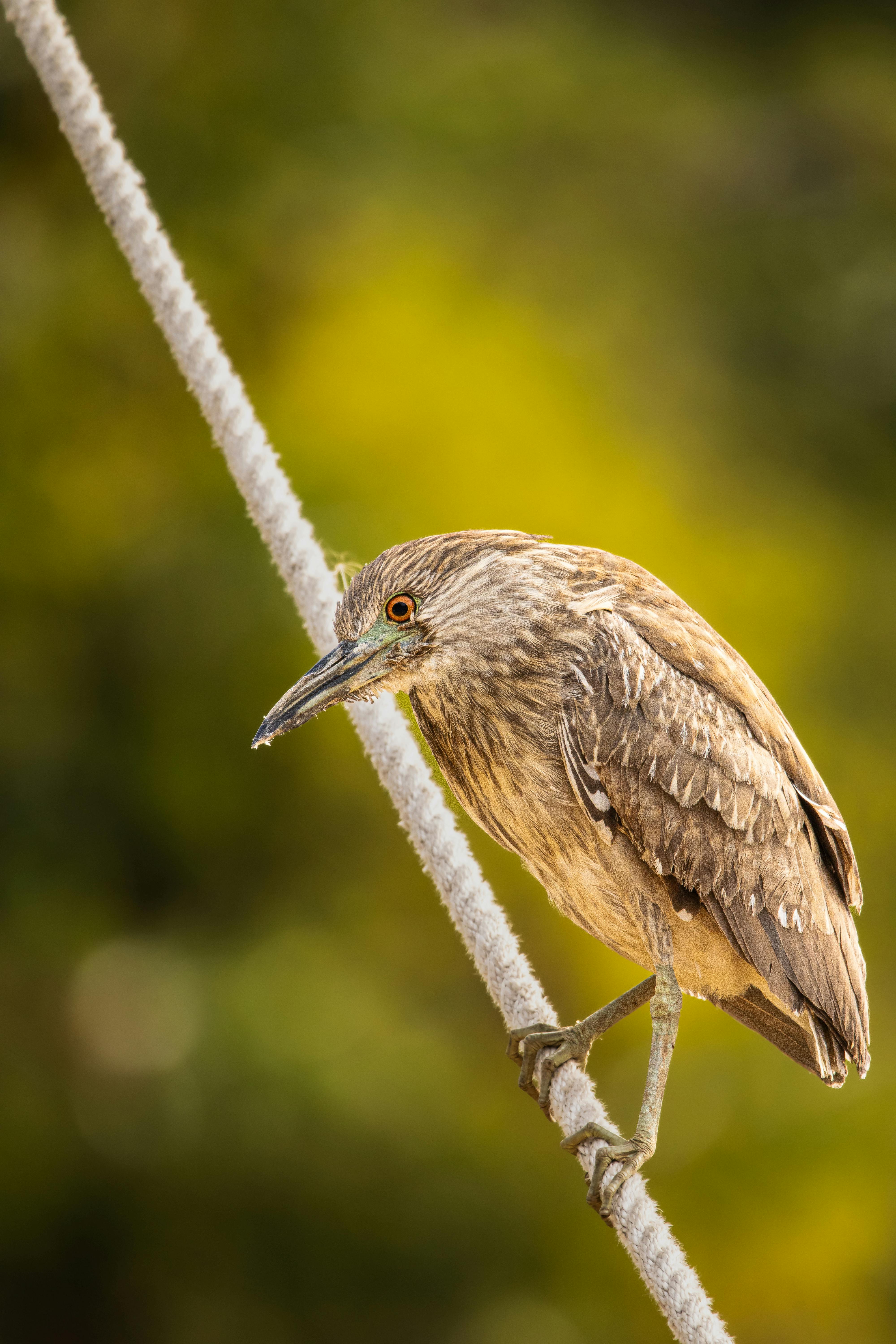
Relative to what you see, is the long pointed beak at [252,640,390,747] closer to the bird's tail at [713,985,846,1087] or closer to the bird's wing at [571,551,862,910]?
the bird's wing at [571,551,862,910]

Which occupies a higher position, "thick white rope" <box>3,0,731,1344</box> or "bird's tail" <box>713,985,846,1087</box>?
"thick white rope" <box>3,0,731,1344</box>

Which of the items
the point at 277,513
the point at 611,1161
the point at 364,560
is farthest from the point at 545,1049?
the point at 364,560

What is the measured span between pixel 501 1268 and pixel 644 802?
9.58 ft

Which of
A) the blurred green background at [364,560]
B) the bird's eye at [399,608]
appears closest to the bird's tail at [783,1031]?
the bird's eye at [399,608]

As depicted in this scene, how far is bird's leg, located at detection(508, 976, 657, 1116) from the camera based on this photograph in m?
1.79

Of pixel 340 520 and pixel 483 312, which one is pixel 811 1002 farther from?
pixel 483 312

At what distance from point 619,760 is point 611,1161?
1.76 feet

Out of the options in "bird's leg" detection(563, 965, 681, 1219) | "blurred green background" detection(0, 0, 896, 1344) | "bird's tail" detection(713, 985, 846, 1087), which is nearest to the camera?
"bird's leg" detection(563, 965, 681, 1219)

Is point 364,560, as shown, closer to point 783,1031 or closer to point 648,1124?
point 783,1031

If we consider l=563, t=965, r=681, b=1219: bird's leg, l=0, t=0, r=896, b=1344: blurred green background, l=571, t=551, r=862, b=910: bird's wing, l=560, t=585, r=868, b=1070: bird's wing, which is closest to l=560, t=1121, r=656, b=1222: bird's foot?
l=563, t=965, r=681, b=1219: bird's leg

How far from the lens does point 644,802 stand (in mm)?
1609

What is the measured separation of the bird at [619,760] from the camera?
1604mm

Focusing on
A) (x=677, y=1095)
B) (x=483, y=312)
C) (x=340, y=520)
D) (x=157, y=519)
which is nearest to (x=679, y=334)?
(x=483, y=312)

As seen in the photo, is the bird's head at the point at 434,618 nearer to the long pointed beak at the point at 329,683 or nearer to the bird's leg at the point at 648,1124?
the long pointed beak at the point at 329,683
